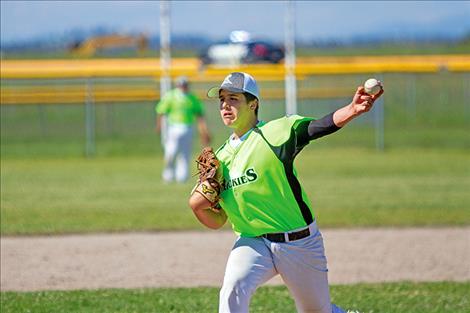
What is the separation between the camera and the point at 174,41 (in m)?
27.0

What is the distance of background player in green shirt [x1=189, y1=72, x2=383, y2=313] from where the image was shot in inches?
237

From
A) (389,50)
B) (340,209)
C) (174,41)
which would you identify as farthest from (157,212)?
(389,50)

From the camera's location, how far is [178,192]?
18297 mm

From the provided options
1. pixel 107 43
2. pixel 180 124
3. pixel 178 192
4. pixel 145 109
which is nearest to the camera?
pixel 178 192

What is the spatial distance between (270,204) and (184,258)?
5.40 metres

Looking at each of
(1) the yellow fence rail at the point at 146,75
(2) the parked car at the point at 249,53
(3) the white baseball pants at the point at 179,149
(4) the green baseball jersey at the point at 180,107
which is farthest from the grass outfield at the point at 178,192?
(2) the parked car at the point at 249,53

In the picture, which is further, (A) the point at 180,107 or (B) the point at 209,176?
(A) the point at 180,107

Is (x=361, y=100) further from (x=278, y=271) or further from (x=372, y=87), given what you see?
(x=278, y=271)

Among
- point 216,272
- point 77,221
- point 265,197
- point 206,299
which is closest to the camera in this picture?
point 265,197

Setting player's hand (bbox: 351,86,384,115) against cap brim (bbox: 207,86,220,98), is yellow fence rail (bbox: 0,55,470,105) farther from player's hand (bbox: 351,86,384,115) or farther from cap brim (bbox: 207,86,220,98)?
player's hand (bbox: 351,86,384,115)

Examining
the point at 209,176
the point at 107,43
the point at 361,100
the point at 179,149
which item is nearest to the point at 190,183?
the point at 179,149

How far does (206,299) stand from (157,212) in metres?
6.77

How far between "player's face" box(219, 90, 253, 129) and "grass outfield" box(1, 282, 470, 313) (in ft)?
8.22

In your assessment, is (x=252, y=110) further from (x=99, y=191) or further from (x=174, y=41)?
(x=174, y=41)
